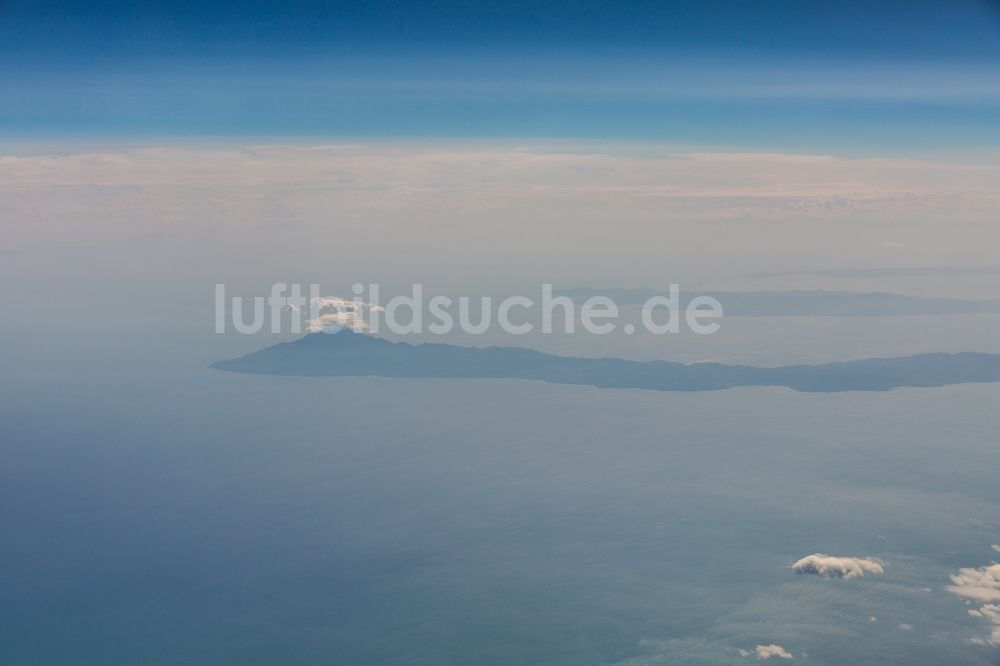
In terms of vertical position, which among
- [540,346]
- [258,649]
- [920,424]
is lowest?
[258,649]

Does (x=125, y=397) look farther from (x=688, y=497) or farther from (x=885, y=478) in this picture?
(x=885, y=478)

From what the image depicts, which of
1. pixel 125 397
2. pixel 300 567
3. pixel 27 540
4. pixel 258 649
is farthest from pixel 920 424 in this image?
pixel 125 397

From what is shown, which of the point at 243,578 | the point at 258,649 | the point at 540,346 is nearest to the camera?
the point at 258,649

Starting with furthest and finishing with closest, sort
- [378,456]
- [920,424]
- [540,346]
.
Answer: [540,346], [920,424], [378,456]

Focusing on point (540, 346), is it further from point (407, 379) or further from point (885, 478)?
point (885, 478)

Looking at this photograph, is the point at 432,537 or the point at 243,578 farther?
the point at 432,537

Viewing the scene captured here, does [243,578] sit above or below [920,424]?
below
